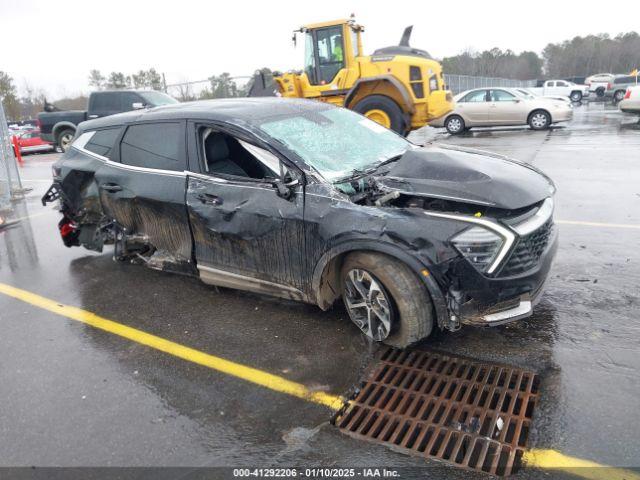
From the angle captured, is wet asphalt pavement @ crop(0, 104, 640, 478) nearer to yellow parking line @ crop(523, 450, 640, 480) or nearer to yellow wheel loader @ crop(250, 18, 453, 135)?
yellow parking line @ crop(523, 450, 640, 480)

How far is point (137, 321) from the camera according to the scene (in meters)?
4.10

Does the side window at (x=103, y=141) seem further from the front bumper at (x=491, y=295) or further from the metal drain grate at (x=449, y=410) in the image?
the front bumper at (x=491, y=295)

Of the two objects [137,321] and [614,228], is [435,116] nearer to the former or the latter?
[614,228]

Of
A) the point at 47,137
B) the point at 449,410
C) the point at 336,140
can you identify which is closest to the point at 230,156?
the point at 336,140

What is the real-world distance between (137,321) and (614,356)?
12.0 ft

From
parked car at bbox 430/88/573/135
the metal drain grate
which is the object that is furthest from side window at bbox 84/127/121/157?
parked car at bbox 430/88/573/135

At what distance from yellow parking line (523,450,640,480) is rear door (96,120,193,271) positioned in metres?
3.10

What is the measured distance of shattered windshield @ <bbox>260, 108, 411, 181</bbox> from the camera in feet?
12.1

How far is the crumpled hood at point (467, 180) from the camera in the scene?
309cm

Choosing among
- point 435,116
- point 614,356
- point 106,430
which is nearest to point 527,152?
point 435,116

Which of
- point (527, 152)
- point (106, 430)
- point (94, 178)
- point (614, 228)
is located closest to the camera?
point (106, 430)

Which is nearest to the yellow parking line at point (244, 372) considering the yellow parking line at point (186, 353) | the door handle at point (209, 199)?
the yellow parking line at point (186, 353)

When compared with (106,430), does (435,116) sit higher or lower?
higher

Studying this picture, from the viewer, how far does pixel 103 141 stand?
4.89 metres
